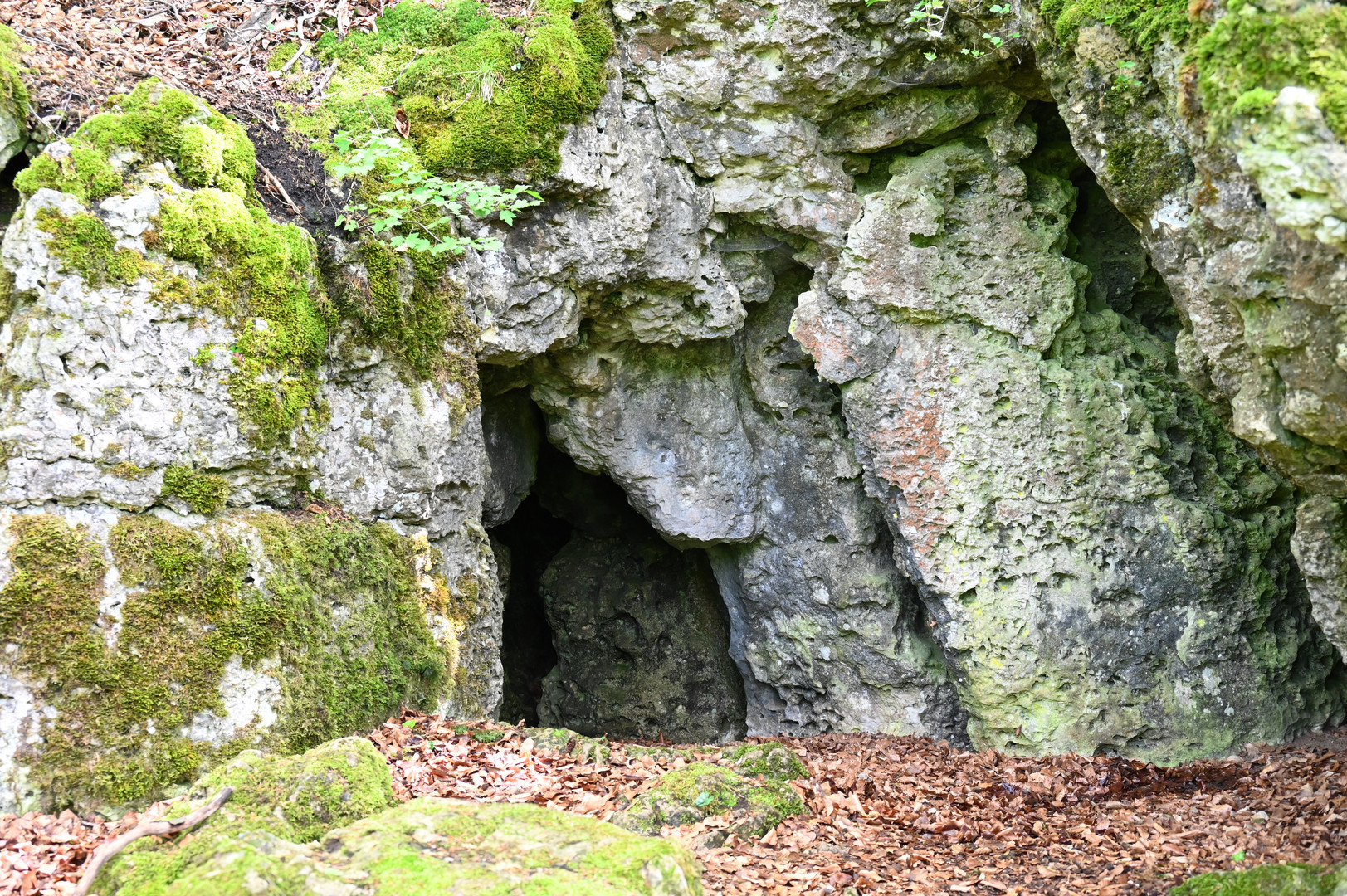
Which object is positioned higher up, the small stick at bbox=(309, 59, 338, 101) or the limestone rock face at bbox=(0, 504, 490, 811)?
the small stick at bbox=(309, 59, 338, 101)

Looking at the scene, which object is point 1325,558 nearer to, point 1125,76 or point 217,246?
point 1125,76

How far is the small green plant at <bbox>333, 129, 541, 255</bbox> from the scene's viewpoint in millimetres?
5055

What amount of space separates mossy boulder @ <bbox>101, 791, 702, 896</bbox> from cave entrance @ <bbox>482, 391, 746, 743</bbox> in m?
5.42

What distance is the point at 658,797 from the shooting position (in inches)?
171

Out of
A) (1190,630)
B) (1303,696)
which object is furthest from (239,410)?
(1303,696)

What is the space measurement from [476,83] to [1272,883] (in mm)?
5845

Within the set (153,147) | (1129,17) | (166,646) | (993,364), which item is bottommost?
(166,646)

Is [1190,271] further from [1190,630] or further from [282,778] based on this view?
[282,778]

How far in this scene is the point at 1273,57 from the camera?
3.06 m

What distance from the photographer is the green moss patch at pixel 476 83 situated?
5.95 metres

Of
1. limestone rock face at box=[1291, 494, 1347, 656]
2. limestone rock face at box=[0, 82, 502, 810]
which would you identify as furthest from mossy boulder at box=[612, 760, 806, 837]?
limestone rock face at box=[1291, 494, 1347, 656]

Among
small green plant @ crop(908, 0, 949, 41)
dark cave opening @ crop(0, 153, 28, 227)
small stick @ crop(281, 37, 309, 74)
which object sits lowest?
dark cave opening @ crop(0, 153, 28, 227)

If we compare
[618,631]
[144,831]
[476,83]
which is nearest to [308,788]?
[144,831]

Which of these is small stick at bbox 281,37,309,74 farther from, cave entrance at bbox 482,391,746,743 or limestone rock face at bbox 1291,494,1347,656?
limestone rock face at bbox 1291,494,1347,656
